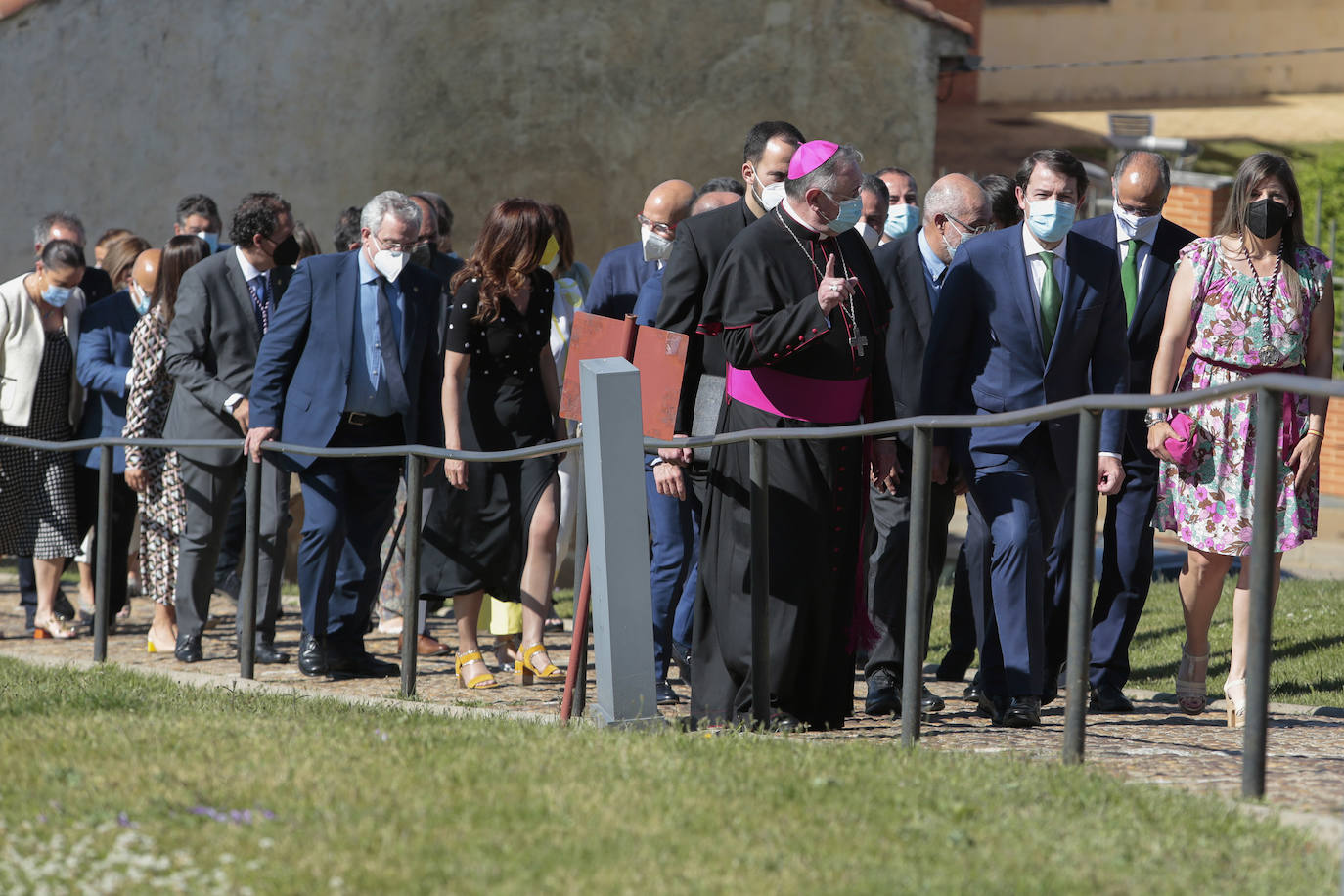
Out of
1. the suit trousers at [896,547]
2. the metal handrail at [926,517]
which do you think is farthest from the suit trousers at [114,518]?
the suit trousers at [896,547]

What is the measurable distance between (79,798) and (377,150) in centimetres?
→ 1155

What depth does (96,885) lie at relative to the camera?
12.4 ft

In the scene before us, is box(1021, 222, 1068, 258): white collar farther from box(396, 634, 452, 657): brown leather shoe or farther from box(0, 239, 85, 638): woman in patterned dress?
box(0, 239, 85, 638): woman in patterned dress

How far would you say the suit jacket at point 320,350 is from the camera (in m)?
7.42

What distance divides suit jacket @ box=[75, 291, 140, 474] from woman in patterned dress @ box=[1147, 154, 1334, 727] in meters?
5.43

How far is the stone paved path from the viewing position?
4672 millimetres

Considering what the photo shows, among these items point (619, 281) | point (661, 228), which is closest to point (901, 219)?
point (661, 228)

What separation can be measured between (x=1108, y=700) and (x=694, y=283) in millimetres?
2183

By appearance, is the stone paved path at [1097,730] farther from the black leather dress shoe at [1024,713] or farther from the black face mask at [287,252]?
the black face mask at [287,252]

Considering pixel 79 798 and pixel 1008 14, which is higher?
pixel 1008 14

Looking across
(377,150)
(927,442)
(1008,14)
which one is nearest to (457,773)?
(927,442)

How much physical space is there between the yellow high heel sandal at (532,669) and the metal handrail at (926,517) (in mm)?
655

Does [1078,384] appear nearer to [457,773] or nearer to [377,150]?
[457,773]

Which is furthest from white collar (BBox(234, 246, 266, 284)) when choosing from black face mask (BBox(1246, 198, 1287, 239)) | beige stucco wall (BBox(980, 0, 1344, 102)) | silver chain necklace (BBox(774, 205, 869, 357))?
beige stucco wall (BBox(980, 0, 1344, 102))
